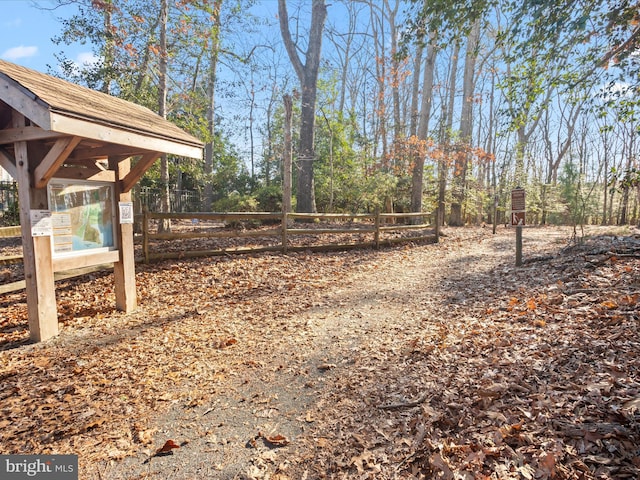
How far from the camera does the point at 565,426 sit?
214cm

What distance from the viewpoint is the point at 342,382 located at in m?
3.34

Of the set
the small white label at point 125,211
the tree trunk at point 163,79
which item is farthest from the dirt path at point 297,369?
the tree trunk at point 163,79

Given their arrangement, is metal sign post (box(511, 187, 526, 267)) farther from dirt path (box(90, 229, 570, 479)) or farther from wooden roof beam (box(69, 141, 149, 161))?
wooden roof beam (box(69, 141, 149, 161))

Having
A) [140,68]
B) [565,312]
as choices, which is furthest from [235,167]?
[565,312]

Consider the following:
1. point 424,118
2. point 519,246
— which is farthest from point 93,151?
point 424,118

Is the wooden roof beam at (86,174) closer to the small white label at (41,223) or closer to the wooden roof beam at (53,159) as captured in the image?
the wooden roof beam at (53,159)

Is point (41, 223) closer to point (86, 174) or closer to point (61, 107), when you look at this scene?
point (86, 174)

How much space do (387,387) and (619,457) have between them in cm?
166

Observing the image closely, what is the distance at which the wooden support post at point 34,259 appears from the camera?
3.99 metres

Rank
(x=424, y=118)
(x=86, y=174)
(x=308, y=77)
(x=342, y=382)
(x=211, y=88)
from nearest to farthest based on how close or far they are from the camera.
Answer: (x=342, y=382), (x=86, y=174), (x=308, y=77), (x=424, y=118), (x=211, y=88)

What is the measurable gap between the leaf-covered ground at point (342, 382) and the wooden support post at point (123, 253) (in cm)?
27

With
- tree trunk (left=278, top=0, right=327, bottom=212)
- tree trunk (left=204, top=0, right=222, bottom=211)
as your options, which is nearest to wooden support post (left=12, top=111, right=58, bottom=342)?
tree trunk (left=204, top=0, right=222, bottom=211)

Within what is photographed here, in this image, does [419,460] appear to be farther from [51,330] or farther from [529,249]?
[529,249]

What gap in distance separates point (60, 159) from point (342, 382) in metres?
4.06
